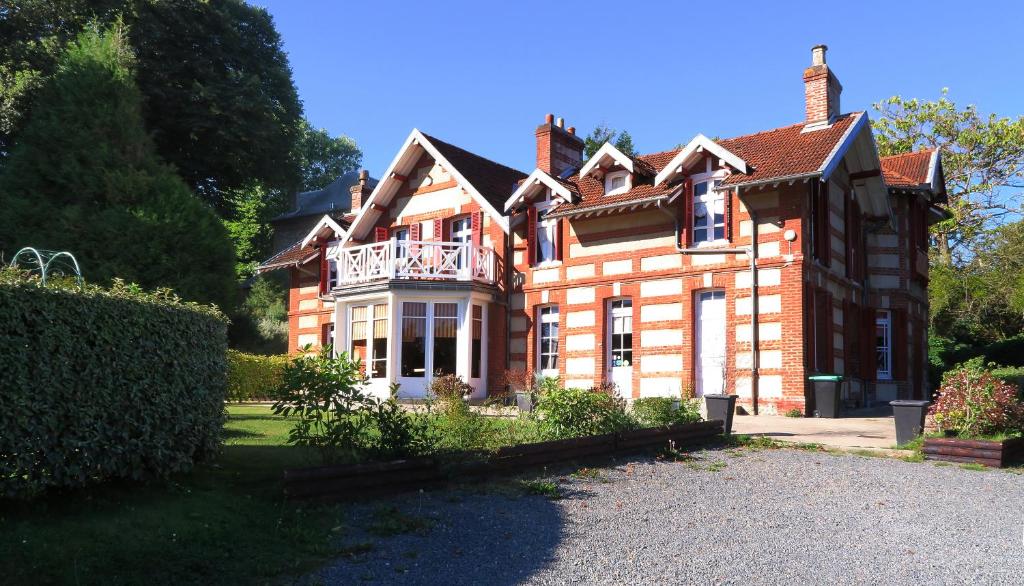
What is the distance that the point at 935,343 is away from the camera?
3017cm

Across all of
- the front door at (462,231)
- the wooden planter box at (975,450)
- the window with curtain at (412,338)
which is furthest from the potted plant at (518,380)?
the wooden planter box at (975,450)

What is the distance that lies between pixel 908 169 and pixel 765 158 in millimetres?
7954

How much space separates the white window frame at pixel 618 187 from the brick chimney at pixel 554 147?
250cm

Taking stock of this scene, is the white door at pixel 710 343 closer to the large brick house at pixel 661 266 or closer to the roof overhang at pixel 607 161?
the large brick house at pixel 661 266

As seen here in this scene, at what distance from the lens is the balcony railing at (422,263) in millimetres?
20344

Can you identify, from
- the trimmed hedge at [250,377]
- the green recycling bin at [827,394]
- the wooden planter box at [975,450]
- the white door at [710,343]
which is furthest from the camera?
the trimmed hedge at [250,377]

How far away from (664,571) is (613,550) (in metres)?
0.54

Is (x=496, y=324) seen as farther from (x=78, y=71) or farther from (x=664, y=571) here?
(x=664, y=571)

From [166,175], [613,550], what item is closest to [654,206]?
[166,175]

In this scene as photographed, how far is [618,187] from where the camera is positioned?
19656 millimetres

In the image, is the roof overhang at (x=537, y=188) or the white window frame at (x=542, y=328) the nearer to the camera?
the roof overhang at (x=537, y=188)

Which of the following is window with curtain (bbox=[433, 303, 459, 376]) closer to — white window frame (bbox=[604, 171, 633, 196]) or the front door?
the front door

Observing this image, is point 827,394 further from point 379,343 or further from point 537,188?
point 379,343

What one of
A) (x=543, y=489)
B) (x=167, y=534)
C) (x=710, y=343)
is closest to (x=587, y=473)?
(x=543, y=489)
